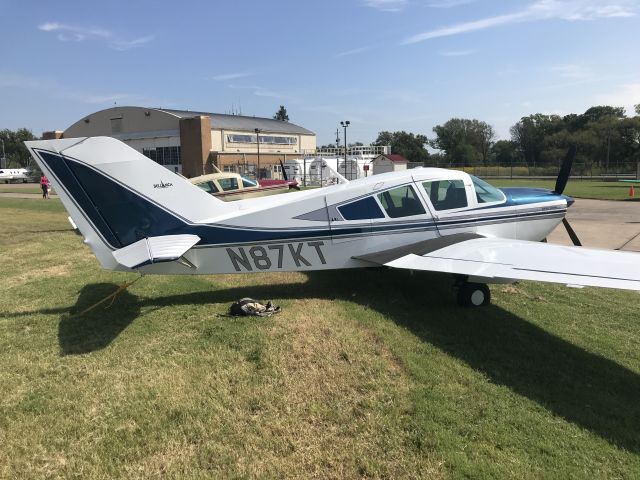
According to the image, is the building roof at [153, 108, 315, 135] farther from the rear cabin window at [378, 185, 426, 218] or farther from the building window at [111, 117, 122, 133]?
the rear cabin window at [378, 185, 426, 218]

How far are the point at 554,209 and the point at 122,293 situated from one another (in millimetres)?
7933

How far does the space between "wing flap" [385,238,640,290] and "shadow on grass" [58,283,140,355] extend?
160 inches

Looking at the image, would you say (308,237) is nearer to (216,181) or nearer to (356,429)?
(356,429)

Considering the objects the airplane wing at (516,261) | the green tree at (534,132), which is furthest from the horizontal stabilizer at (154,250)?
the green tree at (534,132)

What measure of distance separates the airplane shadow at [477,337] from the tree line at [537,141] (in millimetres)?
73910

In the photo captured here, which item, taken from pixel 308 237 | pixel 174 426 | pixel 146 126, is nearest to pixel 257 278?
pixel 308 237

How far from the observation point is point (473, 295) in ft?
22.8

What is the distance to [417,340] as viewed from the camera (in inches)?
221

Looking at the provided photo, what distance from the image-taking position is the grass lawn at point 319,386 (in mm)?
3426

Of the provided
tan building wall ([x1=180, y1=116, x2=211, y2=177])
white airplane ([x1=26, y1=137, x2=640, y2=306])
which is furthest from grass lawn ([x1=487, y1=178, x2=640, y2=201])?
tan building wall ([x1=180, y1=116, x2=211, y2=177])

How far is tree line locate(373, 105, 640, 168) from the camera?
2997 inches

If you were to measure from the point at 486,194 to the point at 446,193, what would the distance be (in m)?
0.83

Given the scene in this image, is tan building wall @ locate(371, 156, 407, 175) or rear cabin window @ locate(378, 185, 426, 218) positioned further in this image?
tan building wall @ locate(371, 156, 407, 175)

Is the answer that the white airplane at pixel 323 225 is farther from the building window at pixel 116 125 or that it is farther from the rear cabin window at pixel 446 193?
the building window at pixel 116 125
